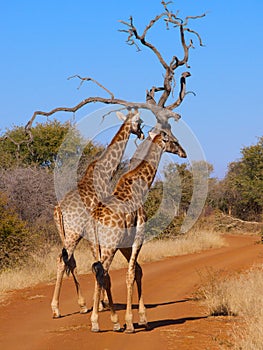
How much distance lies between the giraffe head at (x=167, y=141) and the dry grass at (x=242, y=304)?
8.06ft

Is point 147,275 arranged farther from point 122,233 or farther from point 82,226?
point 122,233

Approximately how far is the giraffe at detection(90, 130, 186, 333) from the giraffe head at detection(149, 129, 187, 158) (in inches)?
19.1

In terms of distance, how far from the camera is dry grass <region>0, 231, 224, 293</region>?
13.6 meters

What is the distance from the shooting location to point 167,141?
32.8 ft

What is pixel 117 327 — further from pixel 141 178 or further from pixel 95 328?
pixel 141 178

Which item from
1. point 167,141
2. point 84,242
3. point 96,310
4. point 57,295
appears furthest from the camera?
point 84,242

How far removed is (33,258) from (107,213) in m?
7.80

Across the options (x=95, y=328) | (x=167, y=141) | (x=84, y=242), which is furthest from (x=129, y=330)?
(x=84, y=242)

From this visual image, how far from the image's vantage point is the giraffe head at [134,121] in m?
10.8

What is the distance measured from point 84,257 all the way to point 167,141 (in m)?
7.70

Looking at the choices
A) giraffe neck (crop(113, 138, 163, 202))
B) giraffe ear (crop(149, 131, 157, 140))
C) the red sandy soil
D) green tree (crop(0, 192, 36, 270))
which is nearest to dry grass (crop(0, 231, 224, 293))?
green tree (crop(0, 192, 36, 270))

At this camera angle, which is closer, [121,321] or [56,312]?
[121,321]

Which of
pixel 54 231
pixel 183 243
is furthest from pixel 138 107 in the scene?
pixel 183 243

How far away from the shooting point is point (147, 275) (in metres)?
14.8
